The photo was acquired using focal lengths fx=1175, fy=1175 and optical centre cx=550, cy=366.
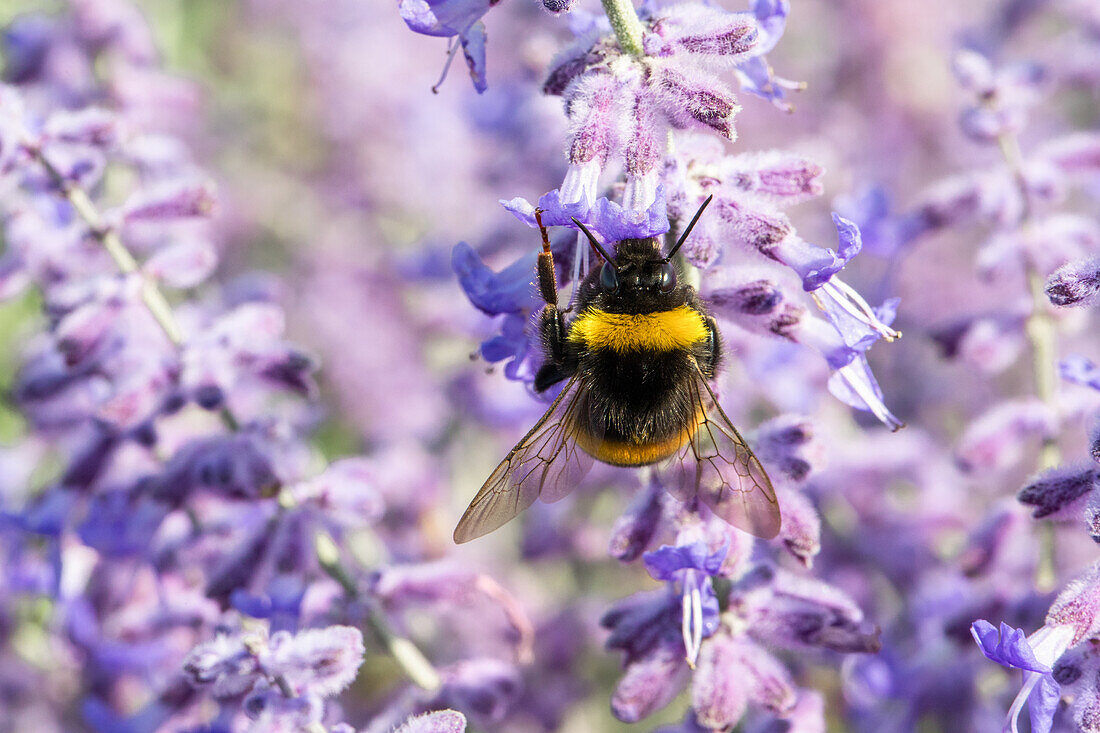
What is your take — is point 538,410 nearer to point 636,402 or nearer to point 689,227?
point 636,402

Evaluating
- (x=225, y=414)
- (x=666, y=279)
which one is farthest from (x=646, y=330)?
(x=225, y=414)

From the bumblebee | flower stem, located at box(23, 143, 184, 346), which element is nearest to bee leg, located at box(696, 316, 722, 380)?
the bumblebee

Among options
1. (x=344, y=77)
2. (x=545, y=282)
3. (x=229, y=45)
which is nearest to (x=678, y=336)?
(x=545, y=282)

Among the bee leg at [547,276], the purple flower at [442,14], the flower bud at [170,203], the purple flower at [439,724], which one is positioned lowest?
the purple flower at [439,724]

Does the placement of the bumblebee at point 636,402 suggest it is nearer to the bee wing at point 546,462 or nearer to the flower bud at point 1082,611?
the bee wing at point 546,462

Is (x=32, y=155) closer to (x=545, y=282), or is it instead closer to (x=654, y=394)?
(x=545, y=282)

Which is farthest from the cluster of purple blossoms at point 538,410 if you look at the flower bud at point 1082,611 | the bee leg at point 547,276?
the bee leg at point 547,276
